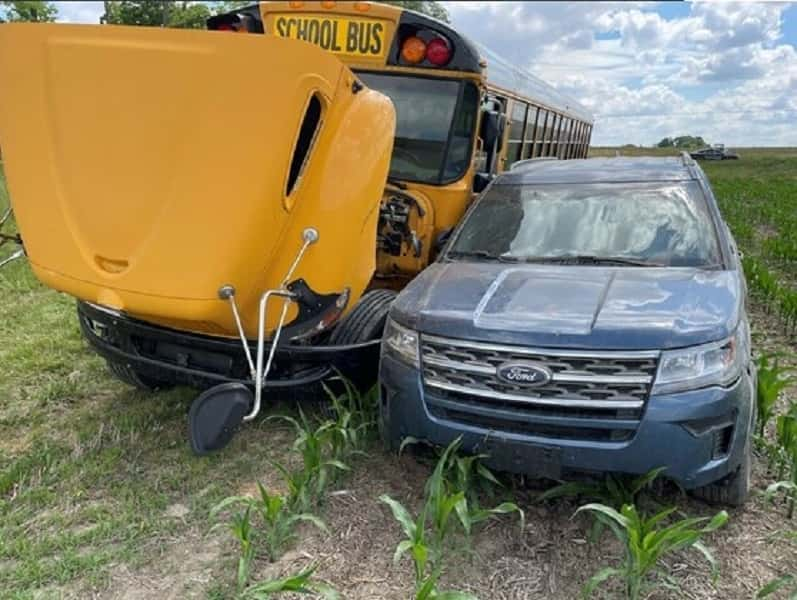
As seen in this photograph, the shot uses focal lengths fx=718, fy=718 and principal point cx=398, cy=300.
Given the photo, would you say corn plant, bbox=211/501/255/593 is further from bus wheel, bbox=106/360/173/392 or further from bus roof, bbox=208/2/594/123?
bus roof, bbox=208/2/594/123

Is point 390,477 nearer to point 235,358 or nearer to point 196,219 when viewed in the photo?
point 235,358

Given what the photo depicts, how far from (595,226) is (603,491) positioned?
1590mm

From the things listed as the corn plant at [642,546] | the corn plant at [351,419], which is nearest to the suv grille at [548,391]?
the corn plant at [642,546]

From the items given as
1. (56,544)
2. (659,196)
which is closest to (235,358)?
(56,544)

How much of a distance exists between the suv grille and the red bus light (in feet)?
8.88

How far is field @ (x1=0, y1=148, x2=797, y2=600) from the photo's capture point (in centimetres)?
293

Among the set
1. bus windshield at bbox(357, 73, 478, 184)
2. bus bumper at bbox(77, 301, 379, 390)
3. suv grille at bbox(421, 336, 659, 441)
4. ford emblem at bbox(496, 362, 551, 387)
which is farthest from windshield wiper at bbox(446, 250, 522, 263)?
bus windshield at bbox(357, 73, 478, 184)

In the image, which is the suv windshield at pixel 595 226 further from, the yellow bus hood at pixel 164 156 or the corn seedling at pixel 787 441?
the yellow bus hood at pixel 164 156

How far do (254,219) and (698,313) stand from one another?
79.3 inches

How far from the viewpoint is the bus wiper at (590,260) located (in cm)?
386

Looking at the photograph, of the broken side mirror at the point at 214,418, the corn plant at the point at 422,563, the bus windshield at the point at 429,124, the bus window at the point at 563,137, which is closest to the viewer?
the corn plant at the point at 422,563

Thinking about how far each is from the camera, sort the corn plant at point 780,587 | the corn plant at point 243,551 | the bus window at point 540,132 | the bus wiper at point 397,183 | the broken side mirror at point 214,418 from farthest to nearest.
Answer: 1. the bus window at point 540,132
2. the bus wiper at point 397,183
3. the broken side mirror at point 214,418
4. the corn plant at point 243,551
5. the corn plant at point 780,587

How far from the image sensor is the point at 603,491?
11.2 feet

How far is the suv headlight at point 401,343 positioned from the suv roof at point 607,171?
178 cm
